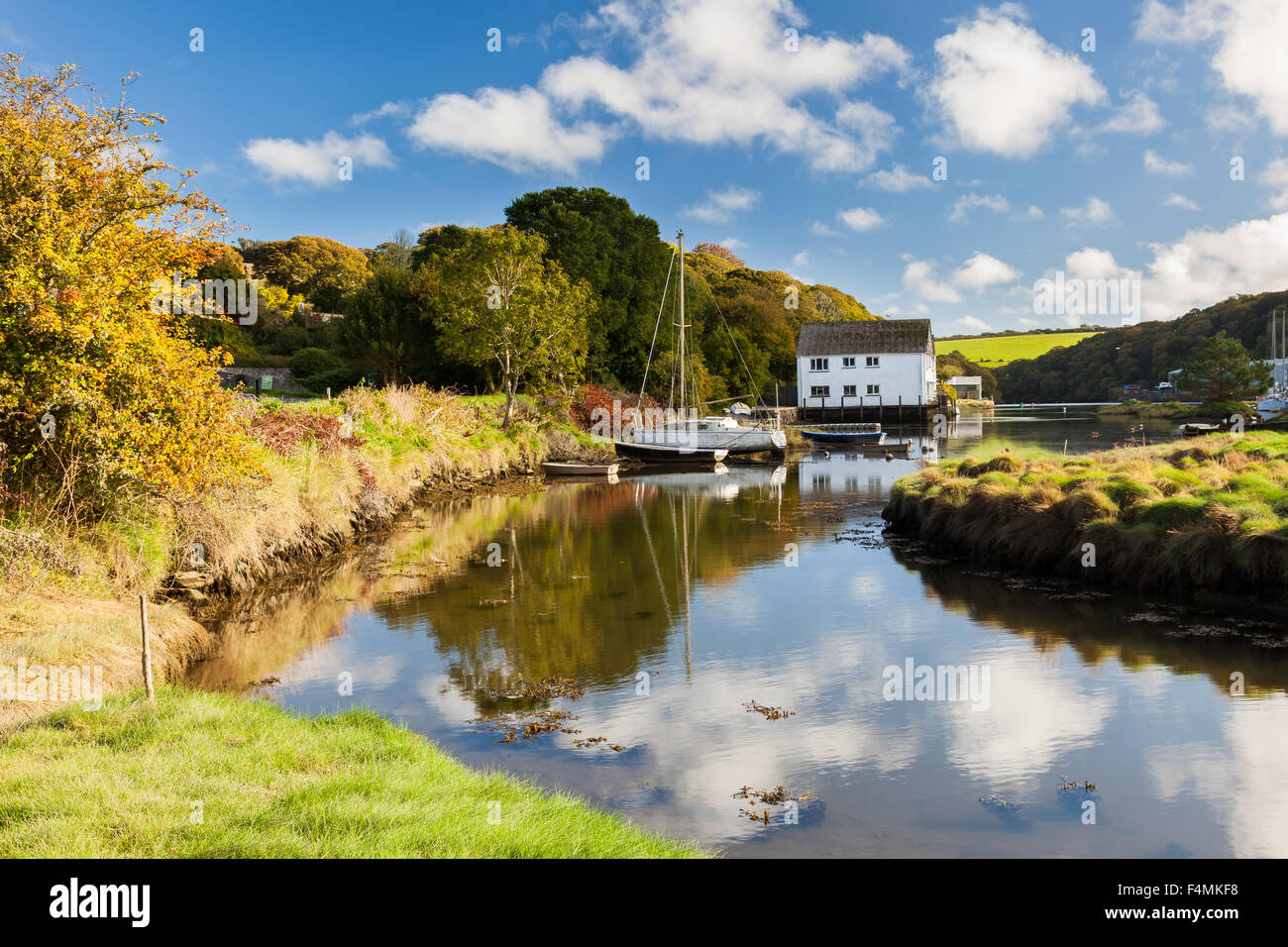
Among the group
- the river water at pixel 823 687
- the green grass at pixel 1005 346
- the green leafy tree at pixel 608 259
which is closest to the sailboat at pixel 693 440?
the green leafy tree at pixel 608 259

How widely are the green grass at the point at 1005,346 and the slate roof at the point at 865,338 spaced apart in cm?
8368

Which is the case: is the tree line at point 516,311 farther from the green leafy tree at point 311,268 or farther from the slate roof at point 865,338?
the slate roof at point 865,338

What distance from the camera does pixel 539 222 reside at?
55.1 metres

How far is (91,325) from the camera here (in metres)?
10.4

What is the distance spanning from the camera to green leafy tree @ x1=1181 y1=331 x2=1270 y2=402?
7612 cm

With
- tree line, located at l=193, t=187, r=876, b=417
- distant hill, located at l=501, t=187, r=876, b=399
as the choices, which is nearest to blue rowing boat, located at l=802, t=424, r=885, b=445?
distant hill, located at l=501, t=187, r=876, b=399

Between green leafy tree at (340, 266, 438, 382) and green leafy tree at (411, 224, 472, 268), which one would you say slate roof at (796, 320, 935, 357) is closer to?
green leafy tree at (411, 224, 472, 268)

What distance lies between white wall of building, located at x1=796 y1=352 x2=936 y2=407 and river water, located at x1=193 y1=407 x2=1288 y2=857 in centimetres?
5683

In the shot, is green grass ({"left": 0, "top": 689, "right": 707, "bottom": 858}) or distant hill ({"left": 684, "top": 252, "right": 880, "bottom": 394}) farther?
distant hill ({"left": 684, "top": 252, "right": 880, "bottom": 394})

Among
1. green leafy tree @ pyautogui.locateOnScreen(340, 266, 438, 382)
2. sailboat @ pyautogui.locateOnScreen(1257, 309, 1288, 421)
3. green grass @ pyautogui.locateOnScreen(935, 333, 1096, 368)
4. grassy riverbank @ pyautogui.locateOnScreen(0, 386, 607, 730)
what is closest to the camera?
grassy riverbank @ pyautogui.locateOnScreen(0, 386, 607, 730)

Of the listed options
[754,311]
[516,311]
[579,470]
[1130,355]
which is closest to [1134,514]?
[579,470]
